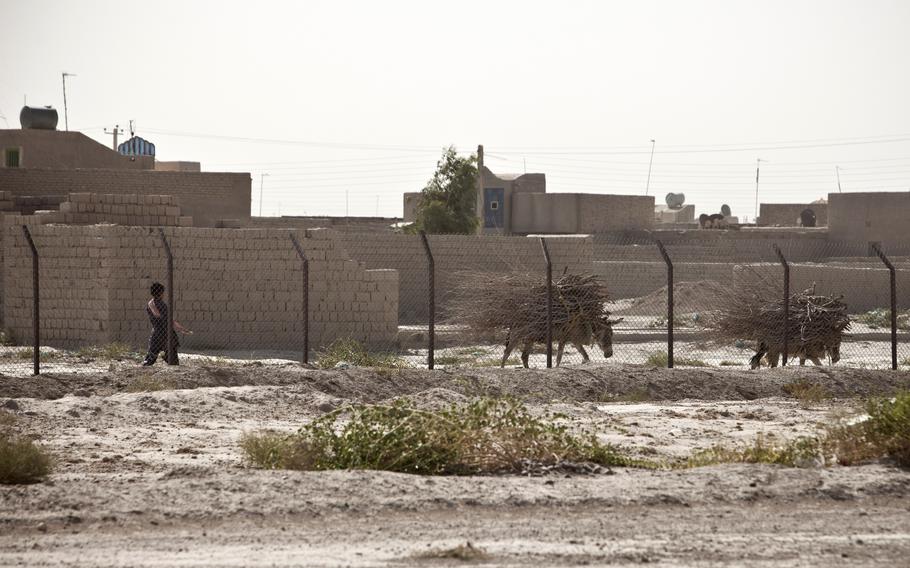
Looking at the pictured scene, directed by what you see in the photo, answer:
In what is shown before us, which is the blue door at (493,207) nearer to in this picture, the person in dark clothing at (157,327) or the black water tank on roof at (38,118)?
the black water tank on roof at (38,118)

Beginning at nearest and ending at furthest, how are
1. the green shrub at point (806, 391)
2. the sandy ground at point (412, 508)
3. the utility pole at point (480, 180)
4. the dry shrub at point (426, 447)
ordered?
the sandy ground at point (412, 508) → the dry shrub at point (426, 447) → the green shrub at point (806, 391) → the utility pole at point (480, 180)

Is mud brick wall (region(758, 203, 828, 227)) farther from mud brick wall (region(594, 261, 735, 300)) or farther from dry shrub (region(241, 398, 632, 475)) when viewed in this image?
dry shrub (region(241, 398, 632, 475))

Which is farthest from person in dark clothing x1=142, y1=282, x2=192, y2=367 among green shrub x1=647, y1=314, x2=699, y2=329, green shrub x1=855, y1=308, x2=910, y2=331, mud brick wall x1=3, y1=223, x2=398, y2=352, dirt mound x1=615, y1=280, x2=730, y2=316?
green shrub x1=855, y1=308, x2=910, y2=331

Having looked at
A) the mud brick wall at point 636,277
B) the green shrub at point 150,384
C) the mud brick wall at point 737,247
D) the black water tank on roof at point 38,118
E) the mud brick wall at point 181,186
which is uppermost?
the black water tank on roof at point 38,118

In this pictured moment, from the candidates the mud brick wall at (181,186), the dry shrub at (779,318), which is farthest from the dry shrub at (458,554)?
the mud brick wall at (181,186)

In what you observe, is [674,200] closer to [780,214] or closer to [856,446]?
[780,214]

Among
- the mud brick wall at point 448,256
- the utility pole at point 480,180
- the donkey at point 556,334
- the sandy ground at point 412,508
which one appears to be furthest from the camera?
the utility pole at point 480,180

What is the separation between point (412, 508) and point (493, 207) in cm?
3907

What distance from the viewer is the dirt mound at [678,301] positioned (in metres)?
29.0

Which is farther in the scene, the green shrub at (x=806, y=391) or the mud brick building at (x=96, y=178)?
the mud brick building at (x=96, y=178)

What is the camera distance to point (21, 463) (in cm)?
834

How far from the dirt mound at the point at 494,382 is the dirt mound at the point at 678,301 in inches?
524

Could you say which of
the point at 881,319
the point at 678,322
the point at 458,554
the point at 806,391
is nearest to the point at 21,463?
the point at 458,554

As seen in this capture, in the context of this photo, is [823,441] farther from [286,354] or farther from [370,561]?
[286,354]
